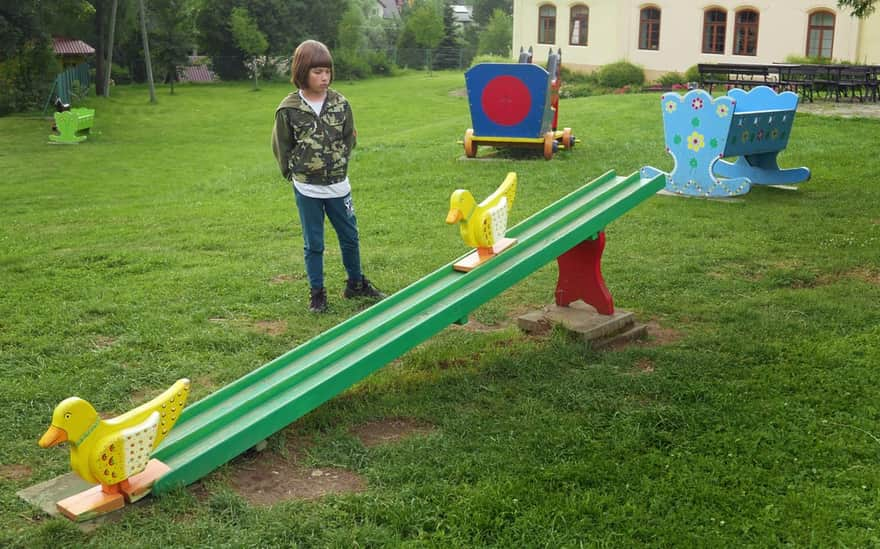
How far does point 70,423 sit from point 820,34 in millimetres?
30611

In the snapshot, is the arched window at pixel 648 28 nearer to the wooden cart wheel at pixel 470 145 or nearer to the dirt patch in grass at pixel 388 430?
the wooden cart wheel at pixel 470 145

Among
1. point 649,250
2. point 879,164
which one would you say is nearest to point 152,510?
point 649,250

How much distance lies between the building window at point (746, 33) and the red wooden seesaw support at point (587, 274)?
28155 millimetres

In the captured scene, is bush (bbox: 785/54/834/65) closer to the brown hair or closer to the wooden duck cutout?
the brown hair

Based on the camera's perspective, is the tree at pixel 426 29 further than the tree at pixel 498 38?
No

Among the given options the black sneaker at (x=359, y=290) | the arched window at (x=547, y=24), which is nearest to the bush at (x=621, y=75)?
the arched window at (x=547, y=24)

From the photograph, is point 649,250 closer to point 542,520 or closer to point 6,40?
point 542,520

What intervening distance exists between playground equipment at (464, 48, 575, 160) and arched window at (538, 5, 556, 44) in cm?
2465

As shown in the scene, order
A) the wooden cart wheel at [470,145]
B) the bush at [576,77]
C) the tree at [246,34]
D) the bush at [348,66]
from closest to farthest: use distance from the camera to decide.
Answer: the wooden cart wheel at [470,145] → the bush at [576,77] → the tree at [246,34] → the bush at [348,66]

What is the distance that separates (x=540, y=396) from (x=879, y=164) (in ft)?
31.0

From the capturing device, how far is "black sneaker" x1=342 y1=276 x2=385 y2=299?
22.0 ft

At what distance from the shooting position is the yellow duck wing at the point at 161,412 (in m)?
3.57

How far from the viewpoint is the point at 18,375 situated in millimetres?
5242

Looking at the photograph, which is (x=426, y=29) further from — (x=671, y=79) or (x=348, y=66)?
(x=671, y=79)
